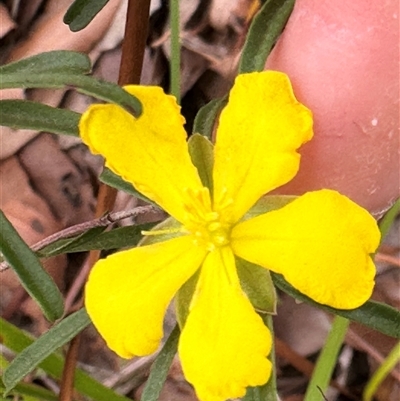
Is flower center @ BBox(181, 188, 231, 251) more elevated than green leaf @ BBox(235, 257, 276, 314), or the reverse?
flower center @ BBox(181, 188, 231, 251)

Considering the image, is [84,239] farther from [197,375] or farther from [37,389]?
[37,389]

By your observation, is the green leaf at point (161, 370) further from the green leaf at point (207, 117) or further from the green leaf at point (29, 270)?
the green leaf at point (207, 117)

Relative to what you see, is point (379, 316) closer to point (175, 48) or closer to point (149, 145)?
point (149, 145)

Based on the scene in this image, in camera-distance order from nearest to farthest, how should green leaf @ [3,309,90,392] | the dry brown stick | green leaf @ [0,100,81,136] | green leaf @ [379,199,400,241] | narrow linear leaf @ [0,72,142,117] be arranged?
1. narrow linear leaf @ [0,72,142,117]
2. green leaf @ [0,100,81,136]
3. green leaf @ [3,309,90,392]
4. the dry brown stick
5. green leaf @ [379,199,400,241]

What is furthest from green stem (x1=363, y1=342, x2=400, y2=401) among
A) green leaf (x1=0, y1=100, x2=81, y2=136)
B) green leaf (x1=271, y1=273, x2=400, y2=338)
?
green leaf (x1=0, y1=100, x2=81, y2=136)

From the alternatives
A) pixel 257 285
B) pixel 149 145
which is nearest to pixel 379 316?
pixel 257 285

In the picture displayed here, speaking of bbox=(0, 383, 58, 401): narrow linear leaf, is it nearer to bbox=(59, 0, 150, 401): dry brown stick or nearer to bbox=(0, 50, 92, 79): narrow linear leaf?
bbox=(59, 0, 150, 401): dry brown stick

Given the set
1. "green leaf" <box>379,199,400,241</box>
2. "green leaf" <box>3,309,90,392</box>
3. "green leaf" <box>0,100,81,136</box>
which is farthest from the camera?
"green leaf" <box>379,199,400,241</box>
